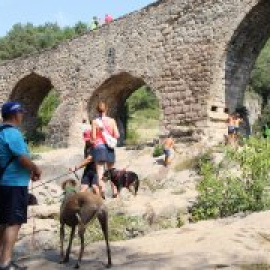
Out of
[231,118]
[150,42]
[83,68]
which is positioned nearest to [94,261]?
[231,118]

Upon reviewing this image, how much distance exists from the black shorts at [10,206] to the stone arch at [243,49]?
33.3 feet

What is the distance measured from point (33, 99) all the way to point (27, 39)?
75.2ft

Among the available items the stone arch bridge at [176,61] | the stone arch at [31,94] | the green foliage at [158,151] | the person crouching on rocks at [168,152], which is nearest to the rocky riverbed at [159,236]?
the person crouching on rocks at [168,152]

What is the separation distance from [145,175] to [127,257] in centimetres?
683

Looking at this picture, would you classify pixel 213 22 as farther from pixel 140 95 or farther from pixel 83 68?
pixel 140 95

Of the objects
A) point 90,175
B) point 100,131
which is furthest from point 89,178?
point 100,131

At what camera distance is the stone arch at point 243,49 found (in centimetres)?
1294

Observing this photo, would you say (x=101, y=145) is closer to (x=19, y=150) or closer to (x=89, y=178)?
(x=89, y=178)

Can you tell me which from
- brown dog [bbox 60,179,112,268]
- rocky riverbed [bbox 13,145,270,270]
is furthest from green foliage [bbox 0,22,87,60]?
brown dog [bbox 60,179,112,268]

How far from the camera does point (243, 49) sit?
13555 millimetres

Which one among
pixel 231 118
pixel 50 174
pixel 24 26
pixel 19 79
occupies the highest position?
pixel 24 26

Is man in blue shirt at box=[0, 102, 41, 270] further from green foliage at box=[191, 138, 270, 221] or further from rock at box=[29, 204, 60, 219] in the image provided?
green foliage at box=[191, 138, 270, 221]

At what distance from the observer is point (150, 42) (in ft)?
48.7

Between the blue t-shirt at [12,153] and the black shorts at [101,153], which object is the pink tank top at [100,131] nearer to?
the black shorts at [101,153]
